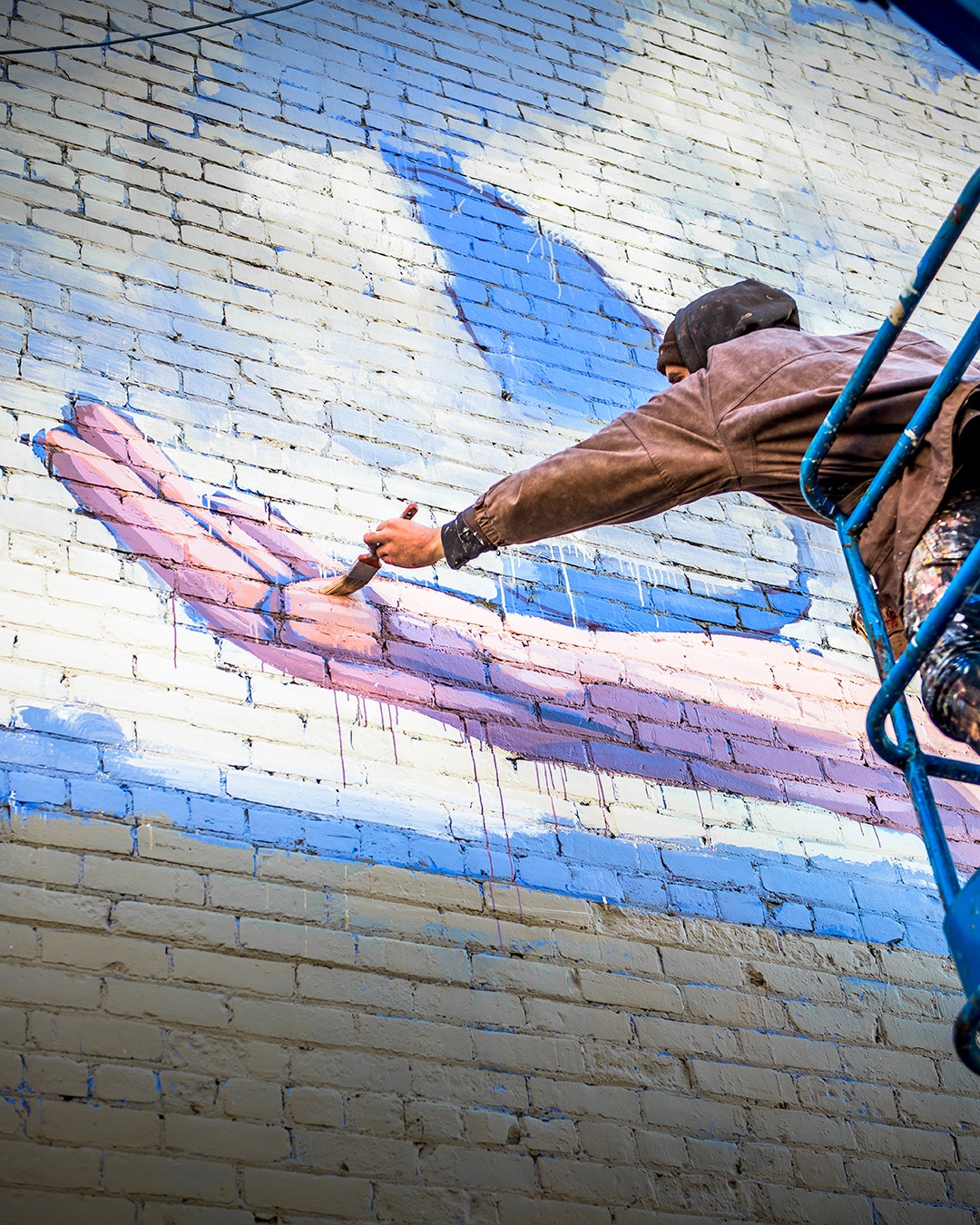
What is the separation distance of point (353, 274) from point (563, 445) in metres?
0.72

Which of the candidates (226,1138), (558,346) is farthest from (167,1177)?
(558,346)

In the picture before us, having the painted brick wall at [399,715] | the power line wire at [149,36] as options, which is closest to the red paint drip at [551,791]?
the painted brick wall at [399,715]

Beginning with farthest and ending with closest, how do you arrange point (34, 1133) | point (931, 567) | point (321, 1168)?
point (321, 1168), point (34, 1133), point (931, 567)

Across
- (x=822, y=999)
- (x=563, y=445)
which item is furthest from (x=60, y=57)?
(x=822, y=999)

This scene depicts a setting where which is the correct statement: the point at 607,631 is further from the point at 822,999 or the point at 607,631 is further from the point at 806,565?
the point at 822,999

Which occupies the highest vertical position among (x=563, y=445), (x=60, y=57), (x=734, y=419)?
(x=734, y=419)

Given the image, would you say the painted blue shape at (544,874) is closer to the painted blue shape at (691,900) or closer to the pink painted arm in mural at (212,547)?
the painted blue shape at (691,900)

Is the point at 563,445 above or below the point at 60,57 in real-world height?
below

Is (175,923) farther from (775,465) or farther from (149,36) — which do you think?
(149,36)

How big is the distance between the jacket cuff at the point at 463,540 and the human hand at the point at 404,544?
7 centimetres

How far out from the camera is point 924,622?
61.1 inches

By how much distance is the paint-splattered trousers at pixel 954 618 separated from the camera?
1688 millimetres

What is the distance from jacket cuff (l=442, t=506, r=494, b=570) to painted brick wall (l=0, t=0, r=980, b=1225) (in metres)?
0.43

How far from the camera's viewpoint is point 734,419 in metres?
2.18
